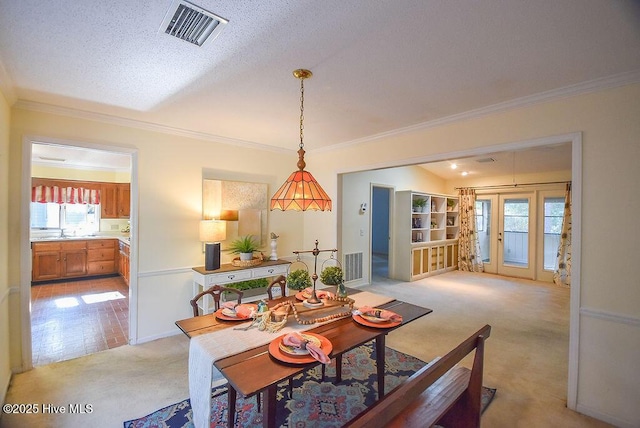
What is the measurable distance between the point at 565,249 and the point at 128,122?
26.3ft

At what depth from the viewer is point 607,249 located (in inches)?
84.9

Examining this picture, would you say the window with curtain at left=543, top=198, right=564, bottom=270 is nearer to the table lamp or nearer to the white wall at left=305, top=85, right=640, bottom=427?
the white wall at left=305, top=85, right=640, bottom=427

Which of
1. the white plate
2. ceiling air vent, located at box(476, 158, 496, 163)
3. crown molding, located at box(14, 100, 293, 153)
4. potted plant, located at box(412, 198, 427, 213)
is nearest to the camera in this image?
the white plate

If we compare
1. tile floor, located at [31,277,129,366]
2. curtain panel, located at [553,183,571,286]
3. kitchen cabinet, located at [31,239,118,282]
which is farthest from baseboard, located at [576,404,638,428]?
kitchen cabinet, located at [31,239,118,282]

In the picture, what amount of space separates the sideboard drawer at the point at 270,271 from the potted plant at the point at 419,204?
403cm

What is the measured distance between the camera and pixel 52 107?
2764mm

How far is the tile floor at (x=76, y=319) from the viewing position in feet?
10.3

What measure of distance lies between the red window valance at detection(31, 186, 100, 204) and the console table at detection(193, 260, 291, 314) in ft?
15.2

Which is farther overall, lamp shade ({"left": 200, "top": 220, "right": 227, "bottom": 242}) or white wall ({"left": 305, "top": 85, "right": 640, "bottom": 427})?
lamp shade ({"left": 200, "top": 220, "right": 227, "bottom": 242})

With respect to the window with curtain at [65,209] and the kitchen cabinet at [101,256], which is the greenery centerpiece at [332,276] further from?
the window with curtain at [65,209]

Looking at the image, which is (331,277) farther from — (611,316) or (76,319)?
(76,319)

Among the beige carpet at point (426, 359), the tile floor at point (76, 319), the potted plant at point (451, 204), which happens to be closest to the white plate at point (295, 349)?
the beige carpet at point (426, 359)

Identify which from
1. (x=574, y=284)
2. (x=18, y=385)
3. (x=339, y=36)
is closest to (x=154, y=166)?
(x=18, y=385)

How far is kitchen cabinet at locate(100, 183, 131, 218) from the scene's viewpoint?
259 inches
